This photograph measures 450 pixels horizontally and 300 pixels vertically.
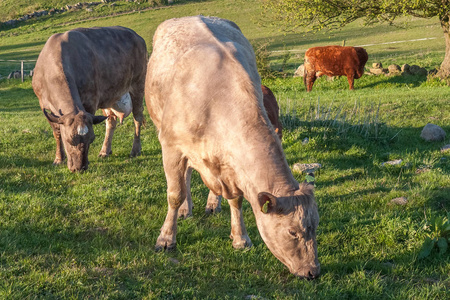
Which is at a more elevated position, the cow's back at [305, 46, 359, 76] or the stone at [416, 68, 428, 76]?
the cow's back at [305, 46, 359, 76]

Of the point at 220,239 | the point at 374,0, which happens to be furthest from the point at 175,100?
the point at 374,0

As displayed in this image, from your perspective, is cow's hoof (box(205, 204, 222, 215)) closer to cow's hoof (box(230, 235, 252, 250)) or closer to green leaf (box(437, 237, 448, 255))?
cow's hoof (box(230, 235, 252, 250))

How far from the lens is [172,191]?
519cm

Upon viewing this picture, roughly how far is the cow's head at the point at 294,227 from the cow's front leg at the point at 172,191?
1.27 metres

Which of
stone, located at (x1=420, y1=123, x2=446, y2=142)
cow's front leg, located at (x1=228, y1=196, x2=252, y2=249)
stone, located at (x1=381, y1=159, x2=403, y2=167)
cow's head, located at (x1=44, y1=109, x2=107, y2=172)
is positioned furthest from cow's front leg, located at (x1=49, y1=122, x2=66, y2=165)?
stone, located at (x1=420, y1=123, x2=446, y2=142)

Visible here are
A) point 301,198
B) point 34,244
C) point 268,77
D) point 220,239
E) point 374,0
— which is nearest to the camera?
point 301,198

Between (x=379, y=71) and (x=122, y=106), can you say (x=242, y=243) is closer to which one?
(x=122, y=106)

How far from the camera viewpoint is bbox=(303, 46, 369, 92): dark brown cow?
19594mm

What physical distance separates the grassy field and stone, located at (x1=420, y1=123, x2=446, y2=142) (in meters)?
0.20

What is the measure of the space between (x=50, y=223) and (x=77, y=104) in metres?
2.95

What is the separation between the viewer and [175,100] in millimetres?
4848

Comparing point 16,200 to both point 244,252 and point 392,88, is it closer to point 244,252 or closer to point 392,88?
point 244,252

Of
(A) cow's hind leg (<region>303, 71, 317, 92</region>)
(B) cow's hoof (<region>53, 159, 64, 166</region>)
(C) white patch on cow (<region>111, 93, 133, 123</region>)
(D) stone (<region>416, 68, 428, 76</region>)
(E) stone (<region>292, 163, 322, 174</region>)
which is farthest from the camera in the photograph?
(D) stone (<region>416, 68, 428, 76</region>)

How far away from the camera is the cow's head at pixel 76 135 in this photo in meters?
7.66
